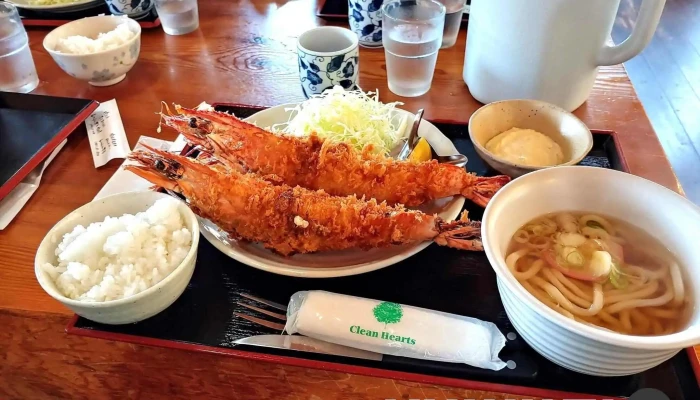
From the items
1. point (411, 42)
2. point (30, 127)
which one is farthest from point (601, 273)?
point (30, 127)

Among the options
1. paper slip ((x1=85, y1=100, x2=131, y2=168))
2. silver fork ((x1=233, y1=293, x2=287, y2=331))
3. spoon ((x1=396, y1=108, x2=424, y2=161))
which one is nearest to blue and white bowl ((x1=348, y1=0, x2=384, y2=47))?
spoon ((x1=396, y1=108, x2=424, y2=161))

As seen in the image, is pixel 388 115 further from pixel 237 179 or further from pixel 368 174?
pixel 237 179

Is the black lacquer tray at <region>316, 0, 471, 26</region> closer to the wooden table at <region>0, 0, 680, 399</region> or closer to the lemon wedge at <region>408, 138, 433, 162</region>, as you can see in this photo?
the wooden table at <region>0, 0, 680, 399</region>

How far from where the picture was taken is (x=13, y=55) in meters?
1.83

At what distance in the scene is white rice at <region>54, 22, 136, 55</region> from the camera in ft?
5.89

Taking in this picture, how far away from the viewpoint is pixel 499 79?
5.35 ft

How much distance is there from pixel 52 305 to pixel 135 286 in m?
0.31

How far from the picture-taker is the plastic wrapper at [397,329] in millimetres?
979

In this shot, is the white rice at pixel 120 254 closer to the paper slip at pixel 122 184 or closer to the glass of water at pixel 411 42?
the paper slip at pixel 122 184

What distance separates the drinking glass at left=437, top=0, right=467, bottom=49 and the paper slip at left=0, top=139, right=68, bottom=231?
151cm

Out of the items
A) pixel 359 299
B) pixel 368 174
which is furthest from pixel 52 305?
pixel 368 174

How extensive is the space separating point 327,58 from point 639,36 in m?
0.94

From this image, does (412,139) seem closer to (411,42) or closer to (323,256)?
(411,42)

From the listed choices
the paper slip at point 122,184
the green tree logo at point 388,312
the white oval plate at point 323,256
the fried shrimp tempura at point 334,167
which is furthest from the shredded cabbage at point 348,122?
the green tree logo at point 388,312
